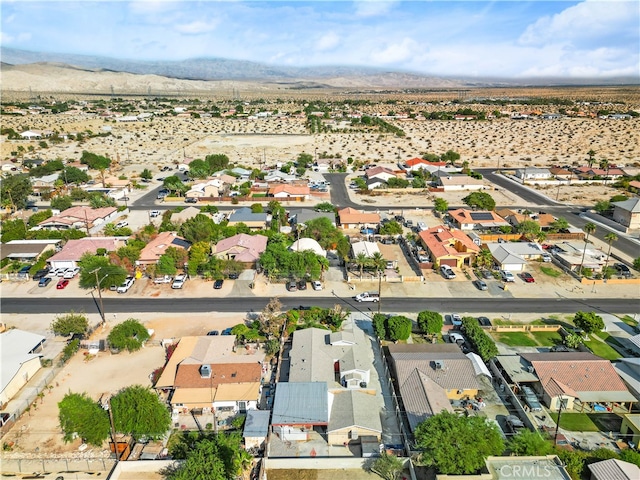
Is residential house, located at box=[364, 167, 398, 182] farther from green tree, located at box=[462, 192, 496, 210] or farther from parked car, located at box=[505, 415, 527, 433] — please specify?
parked car, located at box=[505, 415, 527, 433]

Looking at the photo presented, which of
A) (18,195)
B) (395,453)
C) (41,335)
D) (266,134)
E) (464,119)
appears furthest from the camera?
(464,119)

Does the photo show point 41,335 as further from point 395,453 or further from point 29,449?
point 395,453

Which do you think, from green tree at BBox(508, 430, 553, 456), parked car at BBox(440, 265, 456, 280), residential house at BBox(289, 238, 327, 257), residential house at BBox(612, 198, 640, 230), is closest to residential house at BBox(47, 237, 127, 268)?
residential house at BBox(289, 238, 327, 257)

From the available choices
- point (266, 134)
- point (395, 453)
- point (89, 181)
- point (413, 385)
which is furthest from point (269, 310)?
point (266, 134)

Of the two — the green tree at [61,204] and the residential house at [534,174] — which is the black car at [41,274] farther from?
the residential house at [534,174]

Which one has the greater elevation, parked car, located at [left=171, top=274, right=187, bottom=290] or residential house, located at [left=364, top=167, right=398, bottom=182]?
residential house, located at [left=364, top=167, right=398, bottom=182]

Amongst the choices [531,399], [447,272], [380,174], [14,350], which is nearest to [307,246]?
[447,272]

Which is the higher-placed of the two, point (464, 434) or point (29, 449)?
point (464, 434)
